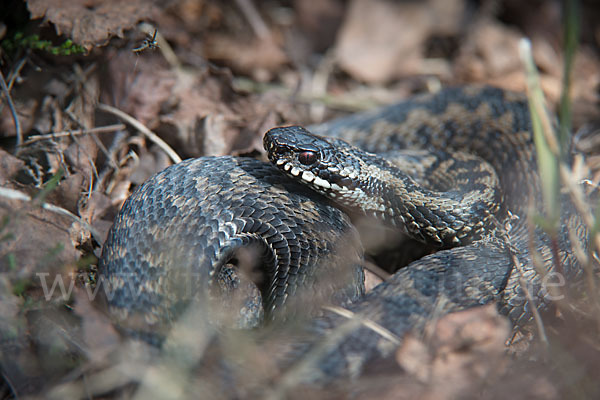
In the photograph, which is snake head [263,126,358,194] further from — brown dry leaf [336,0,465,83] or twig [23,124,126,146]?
brown dry leaf [336,0,465,83]

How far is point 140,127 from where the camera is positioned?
4.14 m

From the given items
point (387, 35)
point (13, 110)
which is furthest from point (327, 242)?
point (387, 35)

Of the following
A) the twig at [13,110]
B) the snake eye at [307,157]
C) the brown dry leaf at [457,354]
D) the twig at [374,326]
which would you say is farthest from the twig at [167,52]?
the brown dry leaf at [457,354]

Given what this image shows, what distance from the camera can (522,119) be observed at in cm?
493

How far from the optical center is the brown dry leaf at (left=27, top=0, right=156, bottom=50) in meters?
3.86

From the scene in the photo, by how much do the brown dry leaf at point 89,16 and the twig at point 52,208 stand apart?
4.94 feet

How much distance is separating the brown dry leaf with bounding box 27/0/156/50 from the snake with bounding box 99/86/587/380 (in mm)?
1374

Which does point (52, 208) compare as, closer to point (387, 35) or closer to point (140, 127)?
point (140, 127)

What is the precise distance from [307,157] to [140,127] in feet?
5.04

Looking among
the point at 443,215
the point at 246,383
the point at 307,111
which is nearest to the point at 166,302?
the point at 246,383

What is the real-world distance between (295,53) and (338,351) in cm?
486

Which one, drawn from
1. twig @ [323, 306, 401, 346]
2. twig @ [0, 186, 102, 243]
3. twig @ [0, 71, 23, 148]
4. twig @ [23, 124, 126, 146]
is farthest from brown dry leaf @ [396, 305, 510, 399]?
twig @ [0, 71, 23, 148]

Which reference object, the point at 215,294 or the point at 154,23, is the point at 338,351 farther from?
the point at 154,23

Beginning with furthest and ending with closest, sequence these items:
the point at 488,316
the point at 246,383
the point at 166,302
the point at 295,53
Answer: the point at 295,53
the point at 166,302
the point at 488,316
the point at 246,383
